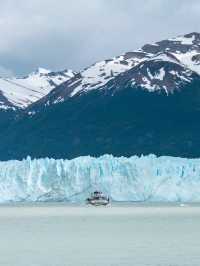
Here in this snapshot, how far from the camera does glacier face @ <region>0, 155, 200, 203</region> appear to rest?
85062mm

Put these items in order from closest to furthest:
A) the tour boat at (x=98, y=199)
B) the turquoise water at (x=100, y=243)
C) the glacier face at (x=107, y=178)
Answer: the turquoise water at (x=100, y=243), the glacier face at (x=107, y=178), the tour boat at (x=98, y=199)

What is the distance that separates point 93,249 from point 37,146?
16096 cm

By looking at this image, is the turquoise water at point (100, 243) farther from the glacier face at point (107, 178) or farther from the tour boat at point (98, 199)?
the tour boat at point (98, 199)

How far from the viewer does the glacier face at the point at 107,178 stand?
85.1m

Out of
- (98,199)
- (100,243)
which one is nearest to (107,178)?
(98,199)

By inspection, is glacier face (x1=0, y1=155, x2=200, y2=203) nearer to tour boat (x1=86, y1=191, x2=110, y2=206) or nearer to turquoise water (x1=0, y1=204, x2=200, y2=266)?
tour boat (x1=86, y1=191, x2=110, y2=206)

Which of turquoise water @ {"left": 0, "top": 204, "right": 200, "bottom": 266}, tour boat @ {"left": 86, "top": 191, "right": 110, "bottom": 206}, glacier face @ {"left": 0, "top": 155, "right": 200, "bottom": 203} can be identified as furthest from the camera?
tour boat @ {"left": 86, "top": 191, "right": 110, "bottom": 206}

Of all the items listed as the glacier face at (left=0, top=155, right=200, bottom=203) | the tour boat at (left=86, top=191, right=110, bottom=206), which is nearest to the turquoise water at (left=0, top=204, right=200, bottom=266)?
the glacier face at (left=0, top=155, right=200, bottom=203)

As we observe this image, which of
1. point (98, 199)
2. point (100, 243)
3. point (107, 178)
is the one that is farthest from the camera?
point (98, 199)

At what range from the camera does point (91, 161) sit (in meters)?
86.6

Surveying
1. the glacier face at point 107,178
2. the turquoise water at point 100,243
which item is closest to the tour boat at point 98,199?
the glacier face at point 107,178

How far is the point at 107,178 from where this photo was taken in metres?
86.6

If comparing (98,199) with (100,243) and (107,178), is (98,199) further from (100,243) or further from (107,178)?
(100,243)

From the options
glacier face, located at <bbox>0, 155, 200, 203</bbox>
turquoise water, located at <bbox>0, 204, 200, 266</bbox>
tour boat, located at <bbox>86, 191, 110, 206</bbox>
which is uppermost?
glacier face, located at <bbox>0, 155, 200, 203</bbox>
